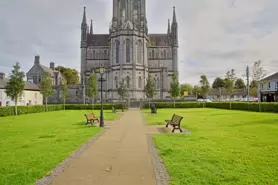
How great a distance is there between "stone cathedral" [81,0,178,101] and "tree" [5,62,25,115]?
20.2 metres

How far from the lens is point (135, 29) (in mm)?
62031

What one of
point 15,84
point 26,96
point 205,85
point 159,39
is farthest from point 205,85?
point 26,96

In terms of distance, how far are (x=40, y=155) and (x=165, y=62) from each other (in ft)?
231

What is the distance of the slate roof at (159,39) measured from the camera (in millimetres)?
77625

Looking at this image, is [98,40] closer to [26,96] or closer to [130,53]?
[130,53]

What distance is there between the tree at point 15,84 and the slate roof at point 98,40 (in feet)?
148

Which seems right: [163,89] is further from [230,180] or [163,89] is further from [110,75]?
[230,180]

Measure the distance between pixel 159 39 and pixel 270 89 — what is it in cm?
4196

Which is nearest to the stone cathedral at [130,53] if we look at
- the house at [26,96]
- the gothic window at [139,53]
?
the gothic window at [139,53]

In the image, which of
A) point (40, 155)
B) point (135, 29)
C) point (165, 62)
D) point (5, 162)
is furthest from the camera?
point (165, 62)

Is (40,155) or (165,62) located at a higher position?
(165,62)

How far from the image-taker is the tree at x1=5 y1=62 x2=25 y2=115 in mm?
33625

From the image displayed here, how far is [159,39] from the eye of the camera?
78.8 meters

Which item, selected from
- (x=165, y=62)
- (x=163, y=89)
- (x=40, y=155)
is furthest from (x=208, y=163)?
(x=165, y=62)
